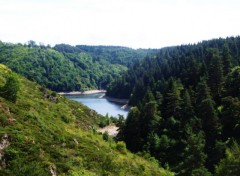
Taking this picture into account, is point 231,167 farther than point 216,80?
No

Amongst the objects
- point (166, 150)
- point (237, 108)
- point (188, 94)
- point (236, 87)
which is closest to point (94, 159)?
point (166, 150)

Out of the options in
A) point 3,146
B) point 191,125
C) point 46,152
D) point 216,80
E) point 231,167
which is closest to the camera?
point 3,146

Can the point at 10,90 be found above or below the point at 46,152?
above

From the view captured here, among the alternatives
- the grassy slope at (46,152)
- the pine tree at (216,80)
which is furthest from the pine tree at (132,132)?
the grassy slope at (46,152)

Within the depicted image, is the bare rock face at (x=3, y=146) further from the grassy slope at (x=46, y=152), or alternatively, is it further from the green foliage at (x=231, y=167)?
the green foliage at (x=231, y=167)

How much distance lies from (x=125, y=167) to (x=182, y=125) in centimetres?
3300

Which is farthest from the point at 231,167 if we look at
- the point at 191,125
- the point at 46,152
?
the point at 191,125

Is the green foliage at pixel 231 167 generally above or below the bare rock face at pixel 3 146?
below

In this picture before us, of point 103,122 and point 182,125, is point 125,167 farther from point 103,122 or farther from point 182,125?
point 103,122

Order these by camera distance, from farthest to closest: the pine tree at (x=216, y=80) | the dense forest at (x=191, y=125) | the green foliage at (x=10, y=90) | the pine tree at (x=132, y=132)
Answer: the pine tree at (x=216, y=80), the pine tree at (x=132, y=132), the dense forest at (x=191, y=125), the green foliage at (x=10, y=90)

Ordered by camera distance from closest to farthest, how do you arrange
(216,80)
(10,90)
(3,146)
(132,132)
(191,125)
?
(3,146) < (10,90) < (191,125) < (132,132) < (216,80)

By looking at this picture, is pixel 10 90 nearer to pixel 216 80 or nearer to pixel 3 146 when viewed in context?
pixel 3 146

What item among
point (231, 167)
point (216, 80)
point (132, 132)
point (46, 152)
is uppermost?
point (216, 80)

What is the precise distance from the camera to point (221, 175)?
135 feet
